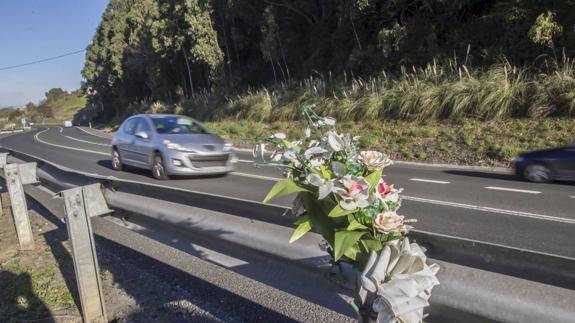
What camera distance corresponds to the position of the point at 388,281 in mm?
1601

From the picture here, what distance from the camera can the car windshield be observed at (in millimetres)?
11312

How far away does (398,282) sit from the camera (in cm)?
156

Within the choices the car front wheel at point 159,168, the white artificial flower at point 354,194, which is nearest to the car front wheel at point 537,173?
the car front wheel at point 159,168

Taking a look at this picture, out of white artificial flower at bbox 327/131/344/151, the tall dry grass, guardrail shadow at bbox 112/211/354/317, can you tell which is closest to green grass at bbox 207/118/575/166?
the tall dry grass

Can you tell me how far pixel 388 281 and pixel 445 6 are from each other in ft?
67.2

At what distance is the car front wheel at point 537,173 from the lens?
9734mm

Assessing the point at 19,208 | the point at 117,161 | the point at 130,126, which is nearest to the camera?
the point at 19,208

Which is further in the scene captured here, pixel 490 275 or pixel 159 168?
pixel 159 168

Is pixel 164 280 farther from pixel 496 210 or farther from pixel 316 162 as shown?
pixel 496 210

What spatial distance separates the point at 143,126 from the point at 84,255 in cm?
871

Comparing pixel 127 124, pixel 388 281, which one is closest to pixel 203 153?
pixel 127 124

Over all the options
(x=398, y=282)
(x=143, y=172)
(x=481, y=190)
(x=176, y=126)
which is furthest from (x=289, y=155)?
(x=143, y=172)

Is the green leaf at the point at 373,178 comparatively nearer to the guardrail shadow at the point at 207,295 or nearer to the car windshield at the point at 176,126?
the guardrail shadow at the point at 207,295

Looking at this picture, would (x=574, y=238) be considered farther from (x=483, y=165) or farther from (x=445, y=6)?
(x=445, y=6)
